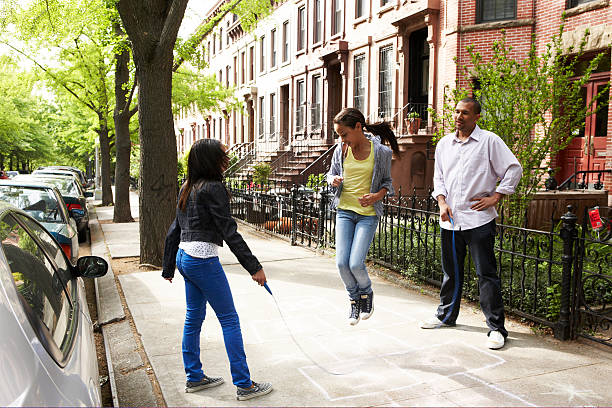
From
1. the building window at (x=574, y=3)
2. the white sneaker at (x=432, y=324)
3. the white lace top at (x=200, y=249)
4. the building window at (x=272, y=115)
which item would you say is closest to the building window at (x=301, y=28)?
the building window at (x=272, y=115)

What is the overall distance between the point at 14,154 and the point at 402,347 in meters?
57.9

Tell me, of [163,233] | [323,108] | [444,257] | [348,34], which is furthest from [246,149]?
[444,257]

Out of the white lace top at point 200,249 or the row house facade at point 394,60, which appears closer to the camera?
the white lace top at point 200,249

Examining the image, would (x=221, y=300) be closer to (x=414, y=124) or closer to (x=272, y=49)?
(x=414, y=124)

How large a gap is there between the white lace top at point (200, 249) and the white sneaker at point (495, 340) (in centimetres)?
260

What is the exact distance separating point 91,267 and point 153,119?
5632mm

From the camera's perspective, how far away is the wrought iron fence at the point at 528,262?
4.93 metres

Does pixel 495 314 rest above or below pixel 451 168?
below

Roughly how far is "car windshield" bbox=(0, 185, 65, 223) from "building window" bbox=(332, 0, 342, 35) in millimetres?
17303

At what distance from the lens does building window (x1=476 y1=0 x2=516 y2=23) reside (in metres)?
15.5

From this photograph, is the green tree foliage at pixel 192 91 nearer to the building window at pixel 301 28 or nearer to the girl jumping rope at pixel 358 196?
the building window at pixel 301 28

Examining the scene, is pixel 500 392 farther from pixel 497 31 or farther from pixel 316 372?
pixel 497 31

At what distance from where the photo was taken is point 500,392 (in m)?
3.83

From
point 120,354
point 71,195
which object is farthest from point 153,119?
point 71,195
